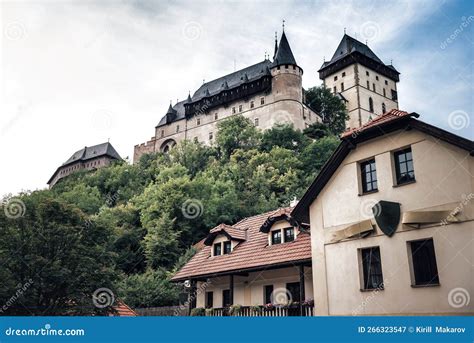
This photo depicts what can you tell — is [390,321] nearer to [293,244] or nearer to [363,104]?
[293,244]

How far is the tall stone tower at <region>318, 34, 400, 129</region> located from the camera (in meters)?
A: 86.4

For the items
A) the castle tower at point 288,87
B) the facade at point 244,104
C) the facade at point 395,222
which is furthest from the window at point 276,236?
the castle tower at point 288,87

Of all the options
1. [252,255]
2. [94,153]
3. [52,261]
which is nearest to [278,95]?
[94,153]

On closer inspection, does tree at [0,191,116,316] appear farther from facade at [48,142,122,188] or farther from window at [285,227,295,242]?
facade at [48,142,122,188]

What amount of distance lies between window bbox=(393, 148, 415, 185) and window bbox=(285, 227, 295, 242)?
5.80m

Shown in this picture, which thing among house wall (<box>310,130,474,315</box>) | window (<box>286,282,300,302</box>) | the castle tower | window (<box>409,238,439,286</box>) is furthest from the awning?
the castle tower

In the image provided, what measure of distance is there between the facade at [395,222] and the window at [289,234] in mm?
2785

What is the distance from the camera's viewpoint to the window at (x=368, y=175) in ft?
47.9

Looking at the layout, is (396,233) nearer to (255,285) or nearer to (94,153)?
(255,285)

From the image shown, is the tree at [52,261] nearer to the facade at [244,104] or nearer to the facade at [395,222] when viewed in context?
the facade at [395,222]

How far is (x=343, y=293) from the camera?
1420 cm

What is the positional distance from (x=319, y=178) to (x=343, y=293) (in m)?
3.77

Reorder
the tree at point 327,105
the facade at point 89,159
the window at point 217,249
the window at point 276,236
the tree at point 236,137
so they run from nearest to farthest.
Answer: the window at point 276,236 → the window at point 217,249 → the tree at point 236,137 → the tree at point 327,105 → the facade at point 89,159

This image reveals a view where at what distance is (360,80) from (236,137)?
2913 centimetres
